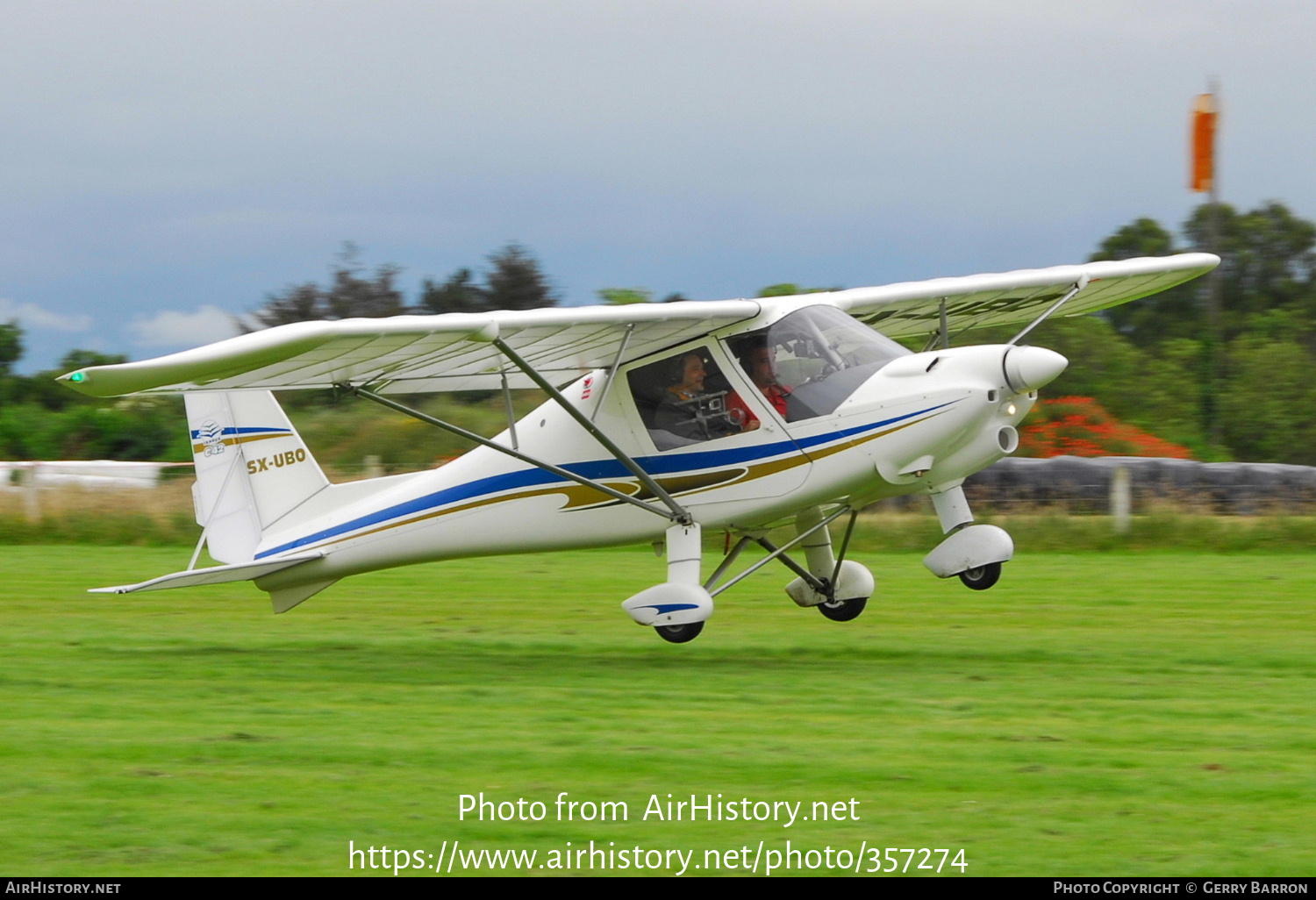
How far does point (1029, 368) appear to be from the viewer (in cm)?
986

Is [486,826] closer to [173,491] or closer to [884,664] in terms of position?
[884,664]

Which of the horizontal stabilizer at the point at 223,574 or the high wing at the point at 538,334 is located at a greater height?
the high wing at the point at 538,334

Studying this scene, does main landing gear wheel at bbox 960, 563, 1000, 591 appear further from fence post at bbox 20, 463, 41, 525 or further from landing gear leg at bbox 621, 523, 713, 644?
fence post at bbox 20, 463, 41, 525

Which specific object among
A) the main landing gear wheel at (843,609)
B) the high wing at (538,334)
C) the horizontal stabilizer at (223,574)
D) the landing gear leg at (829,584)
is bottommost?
the main landing gear wheel at (843,609)

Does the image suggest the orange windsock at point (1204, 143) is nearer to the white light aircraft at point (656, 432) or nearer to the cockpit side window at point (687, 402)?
the white light aircraft at point (656, 432)

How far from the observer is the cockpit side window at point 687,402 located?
432 inches

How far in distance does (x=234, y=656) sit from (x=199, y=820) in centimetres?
560

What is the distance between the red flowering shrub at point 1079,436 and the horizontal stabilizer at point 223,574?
16.7 metres

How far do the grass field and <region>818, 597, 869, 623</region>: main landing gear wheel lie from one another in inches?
8.0

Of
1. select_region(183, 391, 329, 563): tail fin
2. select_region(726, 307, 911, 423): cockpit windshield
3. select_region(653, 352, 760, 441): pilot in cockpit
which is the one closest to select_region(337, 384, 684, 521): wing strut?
select_region(653, 352, 760, 441): pilot in cockpit

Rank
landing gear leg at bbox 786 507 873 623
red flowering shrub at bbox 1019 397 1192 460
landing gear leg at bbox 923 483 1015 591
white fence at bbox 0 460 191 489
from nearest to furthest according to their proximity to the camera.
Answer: landing gear leg at bbox 923 483 1015 591 < landing gear leg at bbox 786 507 873 623 < white fence at bbox 0 460 191 489 < red flowering shrub at bbox 1019 397 1192 460

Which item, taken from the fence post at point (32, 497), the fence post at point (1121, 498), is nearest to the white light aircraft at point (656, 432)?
the fence post at point (1121, 498)

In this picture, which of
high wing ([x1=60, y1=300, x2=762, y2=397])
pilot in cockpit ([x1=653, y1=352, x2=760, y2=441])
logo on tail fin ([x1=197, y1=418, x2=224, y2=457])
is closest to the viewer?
high wing ([x1=60, y1=300, x2=762, y2=397])

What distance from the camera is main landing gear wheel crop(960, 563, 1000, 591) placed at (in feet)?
34.8
